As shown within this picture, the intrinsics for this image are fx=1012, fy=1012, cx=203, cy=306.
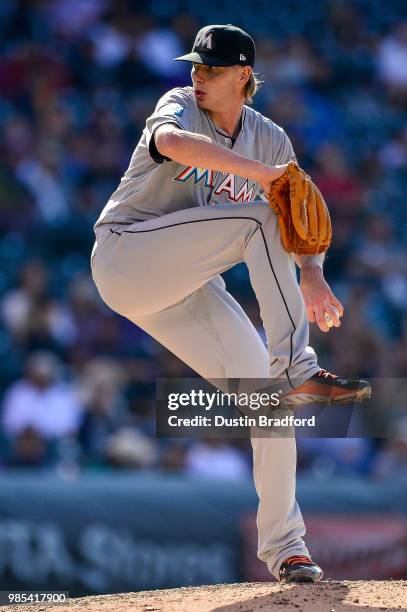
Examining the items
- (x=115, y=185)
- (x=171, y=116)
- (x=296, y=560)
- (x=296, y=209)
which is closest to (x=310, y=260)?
(x=296, y=209)

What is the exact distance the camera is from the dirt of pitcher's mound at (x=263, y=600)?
3145 mm

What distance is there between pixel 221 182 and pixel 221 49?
0.45 meters

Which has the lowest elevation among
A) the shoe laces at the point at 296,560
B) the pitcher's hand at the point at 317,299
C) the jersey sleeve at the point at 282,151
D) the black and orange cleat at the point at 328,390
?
the shoe laces at the point at 296,560

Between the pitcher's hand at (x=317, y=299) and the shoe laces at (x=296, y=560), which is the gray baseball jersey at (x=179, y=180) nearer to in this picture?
the pitcher's hand at (x=317, y=299)

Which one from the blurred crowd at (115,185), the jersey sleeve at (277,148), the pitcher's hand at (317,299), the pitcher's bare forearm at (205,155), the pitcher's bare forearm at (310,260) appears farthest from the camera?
A: the blurred crowd at (115,185)

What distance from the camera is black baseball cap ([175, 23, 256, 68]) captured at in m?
3.33

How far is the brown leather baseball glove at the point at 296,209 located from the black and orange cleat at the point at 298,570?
41.5 inches

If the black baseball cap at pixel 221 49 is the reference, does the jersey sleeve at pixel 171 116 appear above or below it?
below

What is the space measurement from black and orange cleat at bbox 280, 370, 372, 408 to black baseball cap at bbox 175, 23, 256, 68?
1087 millimetres

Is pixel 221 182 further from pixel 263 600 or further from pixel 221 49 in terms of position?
pixel 263 600

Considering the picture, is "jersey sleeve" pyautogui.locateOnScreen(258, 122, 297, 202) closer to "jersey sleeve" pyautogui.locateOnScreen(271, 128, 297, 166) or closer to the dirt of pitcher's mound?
"jersey sleeve" pyautogui.locateOnScreen(271, 128, 297, 166)

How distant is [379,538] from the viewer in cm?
558

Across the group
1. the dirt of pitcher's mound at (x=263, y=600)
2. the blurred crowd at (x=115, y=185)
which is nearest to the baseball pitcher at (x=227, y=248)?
the dirt of pitcher's mound at (x=263, y=600)

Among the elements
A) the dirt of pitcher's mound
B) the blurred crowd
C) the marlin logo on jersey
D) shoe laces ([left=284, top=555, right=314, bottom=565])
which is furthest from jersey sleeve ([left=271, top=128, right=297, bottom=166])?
the blurred crowd
